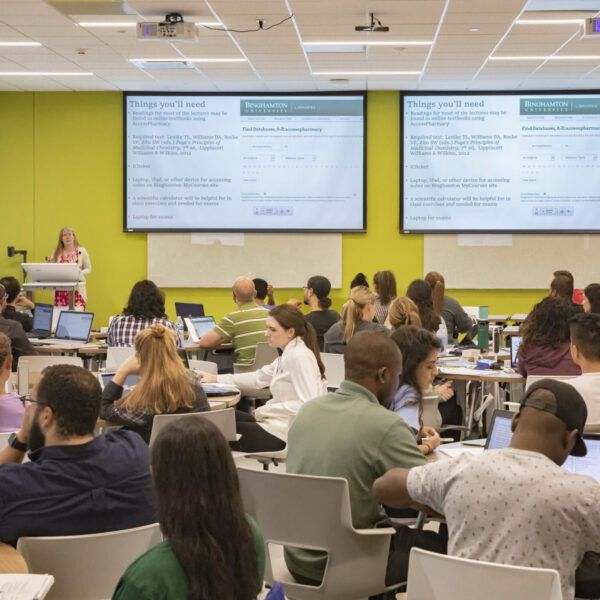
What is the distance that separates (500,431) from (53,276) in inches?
265

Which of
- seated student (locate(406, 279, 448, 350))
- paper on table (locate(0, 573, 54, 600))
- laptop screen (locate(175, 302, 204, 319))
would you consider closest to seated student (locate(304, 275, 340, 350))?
seated student (locate(406, 279, 448, 350))

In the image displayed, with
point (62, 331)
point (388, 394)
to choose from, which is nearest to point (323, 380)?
point (388, 394)

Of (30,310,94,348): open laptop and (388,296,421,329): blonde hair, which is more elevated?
(388,296,421,329): blonde hair

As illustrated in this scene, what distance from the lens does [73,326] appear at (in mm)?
8734

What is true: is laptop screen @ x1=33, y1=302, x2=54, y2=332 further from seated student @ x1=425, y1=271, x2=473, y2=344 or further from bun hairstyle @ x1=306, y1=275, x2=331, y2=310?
seated student @ x1=425, y1=271, x2=473, y2=344

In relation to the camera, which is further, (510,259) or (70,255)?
(510,259)

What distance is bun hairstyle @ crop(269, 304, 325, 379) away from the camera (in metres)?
5.27

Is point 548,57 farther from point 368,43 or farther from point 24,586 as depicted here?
point 24,586

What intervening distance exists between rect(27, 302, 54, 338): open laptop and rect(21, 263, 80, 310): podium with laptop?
21 centimetres

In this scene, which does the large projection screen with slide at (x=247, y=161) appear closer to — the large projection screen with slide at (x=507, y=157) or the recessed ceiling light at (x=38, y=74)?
Result: the large projection screen with slide at (x=507, y=157)

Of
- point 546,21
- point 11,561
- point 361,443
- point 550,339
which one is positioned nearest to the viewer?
point 11,561

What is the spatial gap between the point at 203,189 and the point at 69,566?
9665 millimetres

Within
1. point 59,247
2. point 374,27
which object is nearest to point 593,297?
point 374,27

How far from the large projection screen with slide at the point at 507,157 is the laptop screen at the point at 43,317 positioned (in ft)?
16.7
